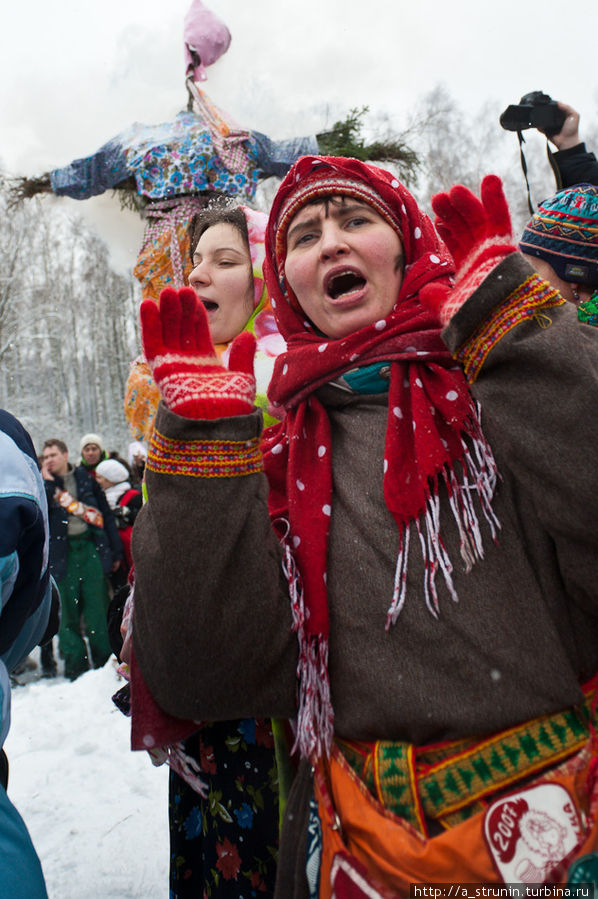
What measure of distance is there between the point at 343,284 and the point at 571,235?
75cm

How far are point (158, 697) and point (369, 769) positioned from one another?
43 cm

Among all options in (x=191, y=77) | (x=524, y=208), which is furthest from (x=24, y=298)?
(x=191, y=77)

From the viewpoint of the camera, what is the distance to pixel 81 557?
17.1 ft

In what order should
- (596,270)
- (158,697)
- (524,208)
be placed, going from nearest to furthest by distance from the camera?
(158,697)
(596,270)
(524,208)

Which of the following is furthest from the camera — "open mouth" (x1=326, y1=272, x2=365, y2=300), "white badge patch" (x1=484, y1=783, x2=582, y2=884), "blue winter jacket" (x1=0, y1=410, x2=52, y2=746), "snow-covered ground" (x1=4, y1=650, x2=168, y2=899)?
"snow-covered ground" (x1=4, y1=650, x2=168, y2=899)

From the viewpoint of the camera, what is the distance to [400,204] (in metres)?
1.35

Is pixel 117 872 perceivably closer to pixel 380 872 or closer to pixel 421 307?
pixel 380 872

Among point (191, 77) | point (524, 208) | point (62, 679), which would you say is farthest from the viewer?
point (524, 208)

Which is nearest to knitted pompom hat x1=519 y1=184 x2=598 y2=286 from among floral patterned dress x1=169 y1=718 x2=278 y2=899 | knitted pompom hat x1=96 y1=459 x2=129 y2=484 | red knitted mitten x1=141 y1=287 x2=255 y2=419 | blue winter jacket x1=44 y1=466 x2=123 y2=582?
red knitted mitten x1=141 y1=287 x2=255 y2=419

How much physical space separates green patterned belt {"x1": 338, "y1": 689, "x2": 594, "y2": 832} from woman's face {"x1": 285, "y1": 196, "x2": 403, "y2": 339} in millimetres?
851

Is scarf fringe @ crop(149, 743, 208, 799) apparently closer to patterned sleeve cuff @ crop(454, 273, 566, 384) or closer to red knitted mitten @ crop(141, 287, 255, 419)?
red knitted mitten @ crop(141, 287, 255, 419)

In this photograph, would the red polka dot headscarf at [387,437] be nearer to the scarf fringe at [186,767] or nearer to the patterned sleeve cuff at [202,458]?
the patterned sleeve cuff at [202,458]

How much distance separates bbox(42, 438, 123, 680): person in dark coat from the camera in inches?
199

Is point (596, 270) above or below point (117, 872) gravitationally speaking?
above
